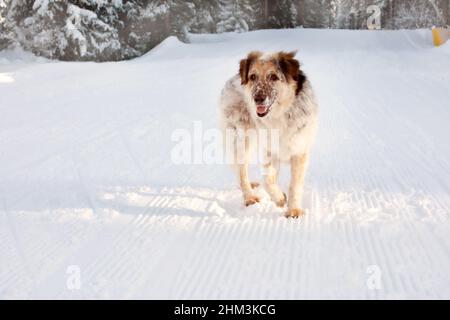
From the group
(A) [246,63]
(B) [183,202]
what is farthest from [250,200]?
(A) [246,63]

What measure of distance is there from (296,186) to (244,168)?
0.70 m

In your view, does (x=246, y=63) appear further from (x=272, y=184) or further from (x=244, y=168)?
(x=272, y=184)

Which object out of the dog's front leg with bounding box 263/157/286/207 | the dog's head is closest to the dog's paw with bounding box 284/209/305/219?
the dog's front leg with bounding box 263/157/286/207

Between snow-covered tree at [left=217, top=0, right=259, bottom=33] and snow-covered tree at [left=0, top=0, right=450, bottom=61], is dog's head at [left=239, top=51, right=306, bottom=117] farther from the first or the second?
snow-covered tree at [left=217, top=0, right=259, bottom=33]

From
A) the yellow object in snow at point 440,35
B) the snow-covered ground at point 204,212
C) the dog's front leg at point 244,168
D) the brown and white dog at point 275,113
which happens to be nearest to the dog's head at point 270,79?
the brown and white dog at point 275,113

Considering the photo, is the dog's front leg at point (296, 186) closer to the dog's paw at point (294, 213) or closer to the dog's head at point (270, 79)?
the dog's paw at point (294, 213)

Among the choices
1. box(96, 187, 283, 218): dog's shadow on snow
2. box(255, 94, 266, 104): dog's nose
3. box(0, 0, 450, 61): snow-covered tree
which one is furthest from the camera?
box(0, 0, 450, 61): snow-covered tree

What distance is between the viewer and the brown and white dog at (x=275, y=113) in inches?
183

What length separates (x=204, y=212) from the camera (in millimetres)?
4988

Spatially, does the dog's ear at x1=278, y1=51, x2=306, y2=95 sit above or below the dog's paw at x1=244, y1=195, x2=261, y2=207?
above

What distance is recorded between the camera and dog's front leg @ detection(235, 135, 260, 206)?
517 cm

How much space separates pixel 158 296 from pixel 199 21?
40.7 meters

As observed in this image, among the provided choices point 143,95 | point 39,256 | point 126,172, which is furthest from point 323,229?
point 143,95
